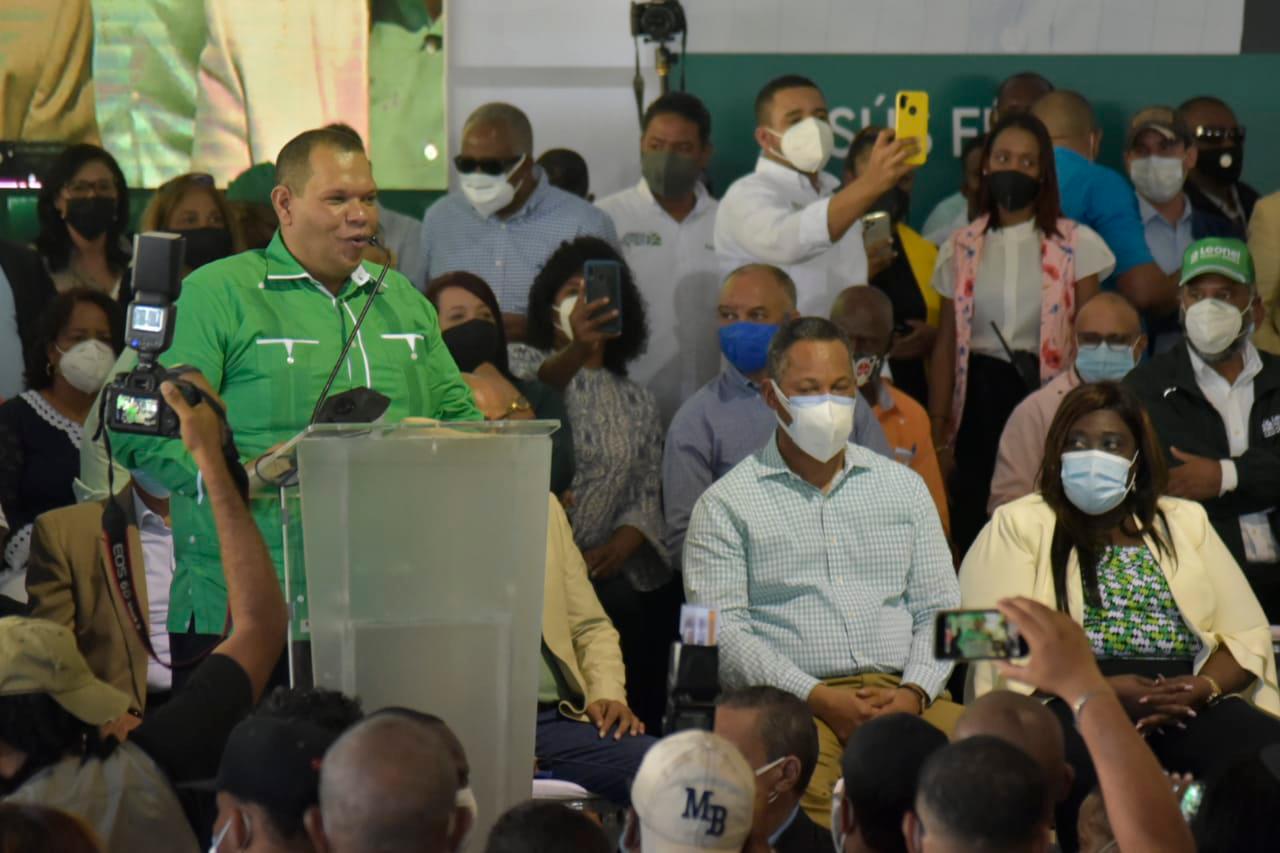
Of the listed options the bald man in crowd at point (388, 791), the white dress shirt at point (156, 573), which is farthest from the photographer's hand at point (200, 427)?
the white dress shirt at point (156, 573)

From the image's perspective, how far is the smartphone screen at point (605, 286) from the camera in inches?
231

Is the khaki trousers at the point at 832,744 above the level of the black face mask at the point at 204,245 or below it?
below

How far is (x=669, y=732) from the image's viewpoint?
10.4 ft

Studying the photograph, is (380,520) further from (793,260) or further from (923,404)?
(923,404)

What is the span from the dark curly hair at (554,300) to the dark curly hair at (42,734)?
2.87m

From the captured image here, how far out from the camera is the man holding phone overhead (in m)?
6.11

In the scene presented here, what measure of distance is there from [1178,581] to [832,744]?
110 cm

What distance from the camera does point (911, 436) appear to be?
599 centimetres

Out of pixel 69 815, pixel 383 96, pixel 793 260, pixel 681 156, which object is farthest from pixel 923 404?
pixel 69 815

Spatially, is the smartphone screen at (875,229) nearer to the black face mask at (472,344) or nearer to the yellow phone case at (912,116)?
Answer: the yellow phone case at (912,116)

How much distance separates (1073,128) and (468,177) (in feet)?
7.62

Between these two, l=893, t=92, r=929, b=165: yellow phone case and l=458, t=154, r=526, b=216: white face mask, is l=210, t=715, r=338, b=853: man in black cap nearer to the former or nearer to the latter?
l=893, t=92, r=929, b=165: yellow phone case

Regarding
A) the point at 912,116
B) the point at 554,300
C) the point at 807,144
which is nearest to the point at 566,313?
the point at 554,300

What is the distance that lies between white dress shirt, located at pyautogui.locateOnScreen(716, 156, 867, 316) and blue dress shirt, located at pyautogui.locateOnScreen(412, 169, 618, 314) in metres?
0.49
